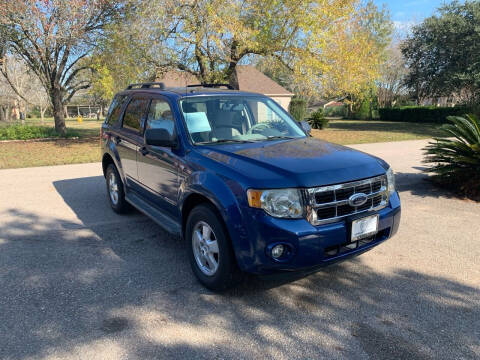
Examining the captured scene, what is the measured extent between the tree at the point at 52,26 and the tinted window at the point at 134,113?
9918 mm

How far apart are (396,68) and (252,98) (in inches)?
1965

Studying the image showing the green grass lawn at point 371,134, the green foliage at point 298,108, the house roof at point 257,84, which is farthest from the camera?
the house roof at point 257,84

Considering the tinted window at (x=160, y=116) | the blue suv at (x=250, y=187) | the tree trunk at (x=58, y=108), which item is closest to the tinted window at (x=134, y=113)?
the blue suv at (x=250, y=187)

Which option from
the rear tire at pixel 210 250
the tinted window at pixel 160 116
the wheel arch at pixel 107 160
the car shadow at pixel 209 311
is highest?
the tinted window at pixel 160 116

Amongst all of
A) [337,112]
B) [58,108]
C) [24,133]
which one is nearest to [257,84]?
[337,112]

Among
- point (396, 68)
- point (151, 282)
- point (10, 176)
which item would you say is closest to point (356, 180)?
point (151, 282)

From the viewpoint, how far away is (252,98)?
474 centimetres

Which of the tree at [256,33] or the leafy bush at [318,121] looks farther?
the leafy bush at [318,121]

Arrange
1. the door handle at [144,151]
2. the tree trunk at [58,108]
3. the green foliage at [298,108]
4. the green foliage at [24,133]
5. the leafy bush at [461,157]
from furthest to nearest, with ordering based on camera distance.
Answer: the green foliage at [298,108], the tree trunk at [58,108], the green foliage at [24,133], the leafy bush at [461,157], the door handle at [144,151]

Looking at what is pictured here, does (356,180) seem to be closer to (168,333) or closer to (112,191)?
(168,333)

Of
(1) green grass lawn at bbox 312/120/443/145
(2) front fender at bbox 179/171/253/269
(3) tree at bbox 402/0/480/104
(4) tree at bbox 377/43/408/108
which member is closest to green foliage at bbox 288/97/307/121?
(1) green grass lawn at bbox 312/120/443/145

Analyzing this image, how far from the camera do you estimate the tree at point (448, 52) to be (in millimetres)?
24141

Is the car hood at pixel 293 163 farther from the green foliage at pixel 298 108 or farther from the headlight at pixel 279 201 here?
the green foliage at pixel 298 108

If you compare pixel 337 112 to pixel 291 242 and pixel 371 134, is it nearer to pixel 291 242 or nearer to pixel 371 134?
pixel 371 134
